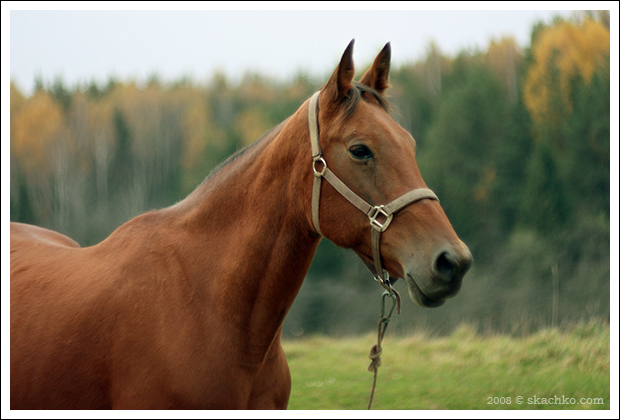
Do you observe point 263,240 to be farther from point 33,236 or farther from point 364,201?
point 33,236

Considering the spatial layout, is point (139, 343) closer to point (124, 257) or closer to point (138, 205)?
point (124, 257)

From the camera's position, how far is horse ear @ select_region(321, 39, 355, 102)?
8.30ft

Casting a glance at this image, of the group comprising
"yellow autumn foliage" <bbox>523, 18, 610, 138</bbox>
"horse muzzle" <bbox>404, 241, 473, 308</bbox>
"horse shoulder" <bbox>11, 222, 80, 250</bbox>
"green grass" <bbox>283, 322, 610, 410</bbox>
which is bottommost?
"green grass" <bbox>283, 322, 610, 410</bbox>

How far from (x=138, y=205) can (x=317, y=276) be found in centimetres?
716

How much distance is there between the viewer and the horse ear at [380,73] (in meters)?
2.77

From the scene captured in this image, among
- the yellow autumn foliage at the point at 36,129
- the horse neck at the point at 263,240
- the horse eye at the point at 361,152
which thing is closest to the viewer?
the horse eye at the point at 361,152

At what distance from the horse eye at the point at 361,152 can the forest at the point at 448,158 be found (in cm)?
1026

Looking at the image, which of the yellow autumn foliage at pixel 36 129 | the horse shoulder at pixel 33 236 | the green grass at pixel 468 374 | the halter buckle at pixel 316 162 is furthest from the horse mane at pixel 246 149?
the yellow autumn foliage at pixel 36 129

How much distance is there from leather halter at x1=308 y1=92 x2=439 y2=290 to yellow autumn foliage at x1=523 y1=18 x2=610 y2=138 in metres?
13.8

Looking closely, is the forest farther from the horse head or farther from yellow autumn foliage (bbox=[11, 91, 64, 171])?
the horse head

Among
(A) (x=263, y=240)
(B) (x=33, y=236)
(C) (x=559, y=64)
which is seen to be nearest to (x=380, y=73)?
(A) (x=263, y=240)

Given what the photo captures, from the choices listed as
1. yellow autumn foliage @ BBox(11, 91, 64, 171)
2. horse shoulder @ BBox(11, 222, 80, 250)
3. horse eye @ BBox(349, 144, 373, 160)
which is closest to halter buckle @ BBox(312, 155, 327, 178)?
horse eye @ BBox(349, 144, 373, 160)

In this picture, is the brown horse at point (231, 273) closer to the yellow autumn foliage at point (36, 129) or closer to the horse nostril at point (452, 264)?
the horse nostril at point (452, 264)

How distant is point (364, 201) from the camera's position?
2416mm
